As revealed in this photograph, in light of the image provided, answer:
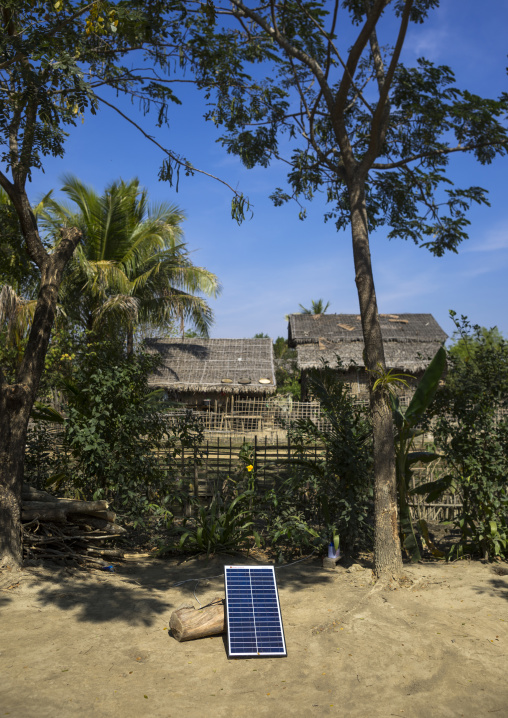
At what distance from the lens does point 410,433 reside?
6.95 meters

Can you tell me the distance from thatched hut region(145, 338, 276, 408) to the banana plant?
15.2 metres

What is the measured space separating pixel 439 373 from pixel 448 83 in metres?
3.96

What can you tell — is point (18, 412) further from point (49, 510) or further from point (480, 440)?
point (480, 440)

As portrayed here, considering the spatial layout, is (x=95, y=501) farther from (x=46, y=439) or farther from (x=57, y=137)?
(x=57, y=137)

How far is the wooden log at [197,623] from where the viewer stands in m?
4.66

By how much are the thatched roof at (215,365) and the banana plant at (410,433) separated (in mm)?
15238

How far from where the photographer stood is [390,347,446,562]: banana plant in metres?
6.50

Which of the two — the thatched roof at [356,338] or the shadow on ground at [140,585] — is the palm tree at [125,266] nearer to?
the thatched roof at [356,338]

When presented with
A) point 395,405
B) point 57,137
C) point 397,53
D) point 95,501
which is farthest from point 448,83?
point 95,501

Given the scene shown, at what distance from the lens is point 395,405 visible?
687 centimetres

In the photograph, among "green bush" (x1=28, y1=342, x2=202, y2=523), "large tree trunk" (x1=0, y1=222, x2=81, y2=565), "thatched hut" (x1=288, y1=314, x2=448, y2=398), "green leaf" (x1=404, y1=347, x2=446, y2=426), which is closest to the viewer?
"large tree trunk" (x1=0, y1=222, x2=81, y2=565)

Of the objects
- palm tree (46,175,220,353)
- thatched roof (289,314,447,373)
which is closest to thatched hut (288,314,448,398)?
thatched roof (289,314,447,373)

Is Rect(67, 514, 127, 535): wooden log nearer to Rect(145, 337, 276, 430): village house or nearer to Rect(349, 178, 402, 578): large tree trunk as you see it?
Rect(349, 178, 402, 578): large tree trunk

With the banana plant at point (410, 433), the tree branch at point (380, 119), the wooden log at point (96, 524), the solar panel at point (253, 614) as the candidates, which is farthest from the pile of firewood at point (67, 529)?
the tree branch at point (380, 119)
